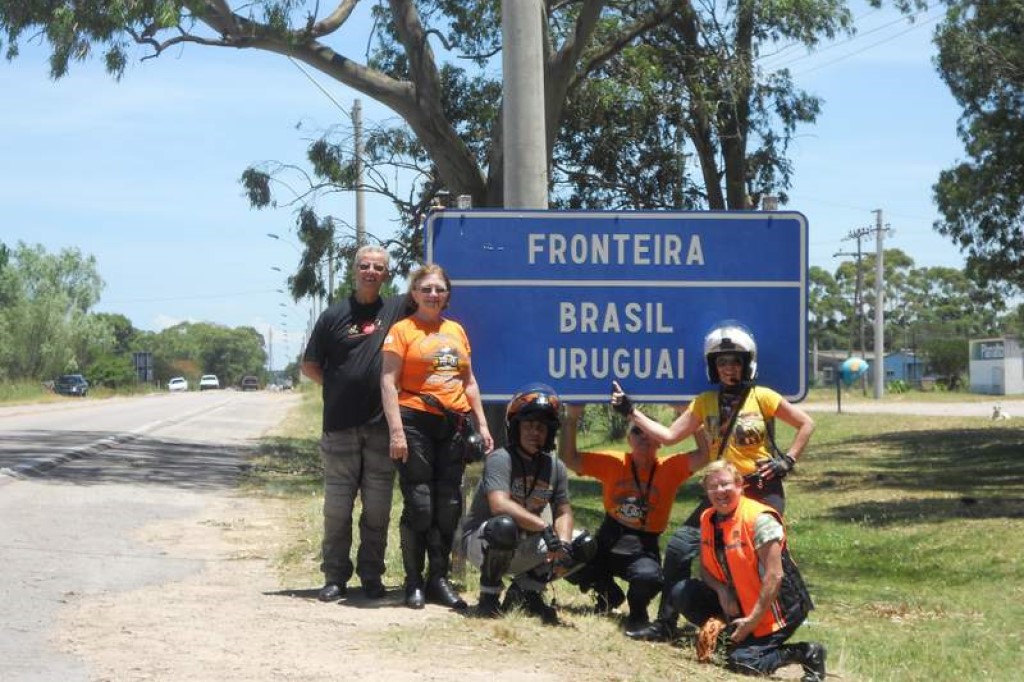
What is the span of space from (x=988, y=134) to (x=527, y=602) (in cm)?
1703

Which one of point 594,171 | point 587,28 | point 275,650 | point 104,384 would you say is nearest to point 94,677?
point 275,650

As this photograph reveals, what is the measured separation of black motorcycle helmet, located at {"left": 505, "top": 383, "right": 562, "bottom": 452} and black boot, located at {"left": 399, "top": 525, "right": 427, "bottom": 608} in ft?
2.31

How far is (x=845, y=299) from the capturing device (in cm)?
10988

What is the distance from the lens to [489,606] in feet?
23.9

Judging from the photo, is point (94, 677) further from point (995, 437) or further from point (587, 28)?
point (995, 437)

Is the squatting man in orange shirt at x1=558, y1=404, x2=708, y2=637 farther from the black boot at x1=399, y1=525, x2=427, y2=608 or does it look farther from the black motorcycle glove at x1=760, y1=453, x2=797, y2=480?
the black boot at x1=399, y1=525, x2=427, y2=608

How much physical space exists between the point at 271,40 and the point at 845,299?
316ft

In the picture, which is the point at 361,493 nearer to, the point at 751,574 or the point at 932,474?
the point at 751,574

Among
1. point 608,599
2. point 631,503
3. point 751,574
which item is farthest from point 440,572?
point 751,574

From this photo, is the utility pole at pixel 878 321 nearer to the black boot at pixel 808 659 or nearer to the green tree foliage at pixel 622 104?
the green tree foliage at pixel 622 104

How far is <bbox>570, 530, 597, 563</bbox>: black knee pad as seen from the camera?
24.0 feet

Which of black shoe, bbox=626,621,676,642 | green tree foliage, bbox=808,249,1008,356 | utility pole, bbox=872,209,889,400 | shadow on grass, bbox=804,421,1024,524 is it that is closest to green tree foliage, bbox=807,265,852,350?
green tree foliage, bbox=808,249,1008,356

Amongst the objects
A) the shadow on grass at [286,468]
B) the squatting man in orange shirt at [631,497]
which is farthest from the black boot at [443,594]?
the shadow on grass at [286,468]

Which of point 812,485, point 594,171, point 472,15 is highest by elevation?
point 472,15
